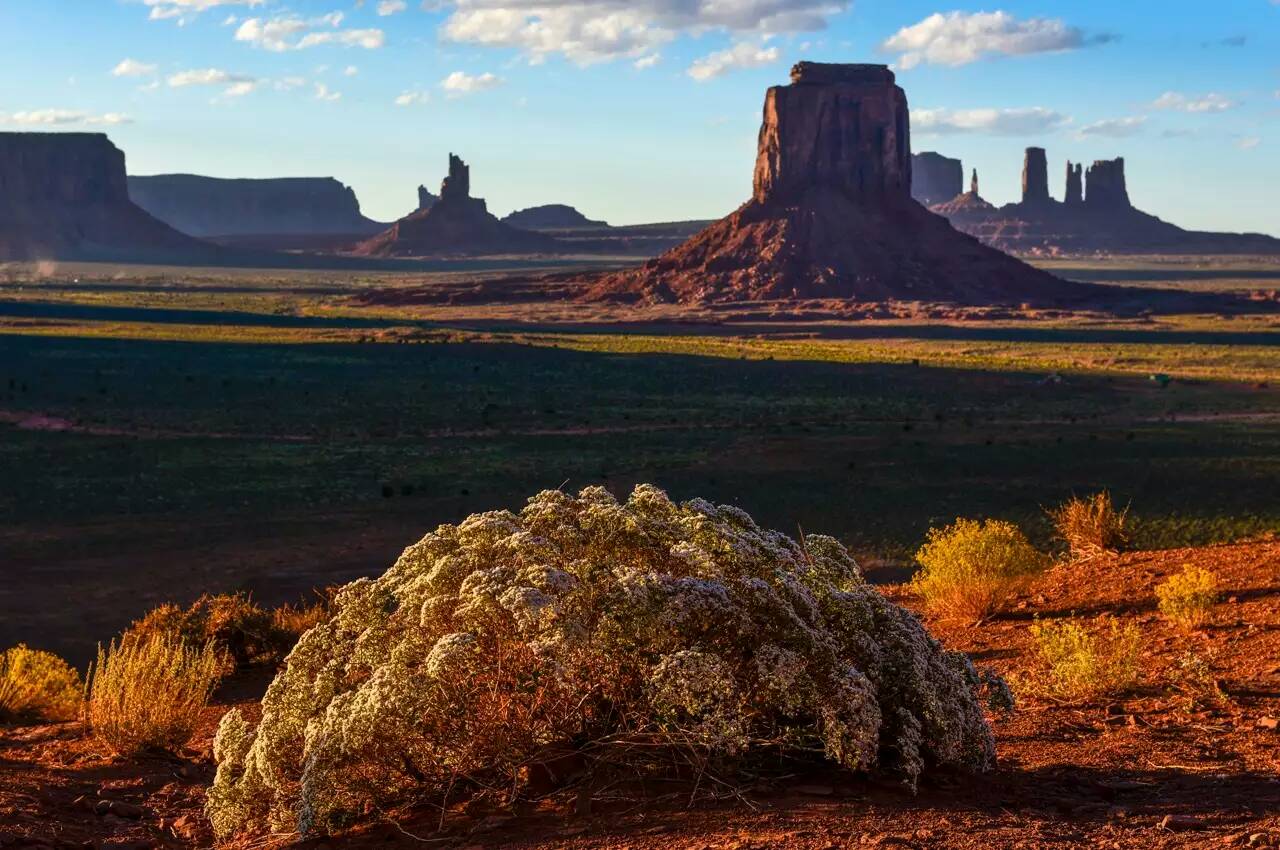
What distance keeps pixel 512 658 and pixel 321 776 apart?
116cm

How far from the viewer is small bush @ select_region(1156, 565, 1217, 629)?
12.2m

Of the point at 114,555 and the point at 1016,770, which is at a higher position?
the point at 1016,770

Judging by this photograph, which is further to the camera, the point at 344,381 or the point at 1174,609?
the point at 344,381

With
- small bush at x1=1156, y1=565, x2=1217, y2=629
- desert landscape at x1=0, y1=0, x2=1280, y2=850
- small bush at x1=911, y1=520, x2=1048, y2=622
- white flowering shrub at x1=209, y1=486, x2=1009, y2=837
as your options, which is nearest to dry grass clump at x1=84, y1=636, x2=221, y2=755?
desert landscape at x1=0, y1=0, x2=1280, y2=850

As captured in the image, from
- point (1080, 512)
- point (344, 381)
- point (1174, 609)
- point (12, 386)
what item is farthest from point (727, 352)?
point (1174, 609)

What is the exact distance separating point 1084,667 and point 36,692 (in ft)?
28.6

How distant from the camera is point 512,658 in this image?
7.35 metres

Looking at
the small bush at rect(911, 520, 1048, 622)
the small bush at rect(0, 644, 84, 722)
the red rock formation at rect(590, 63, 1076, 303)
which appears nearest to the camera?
the small bush at rect(0, 644, 84, 722)

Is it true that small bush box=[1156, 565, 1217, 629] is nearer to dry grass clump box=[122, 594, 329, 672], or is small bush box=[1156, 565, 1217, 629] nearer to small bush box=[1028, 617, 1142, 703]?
small bush box=[1028, 617, 1142, 703]

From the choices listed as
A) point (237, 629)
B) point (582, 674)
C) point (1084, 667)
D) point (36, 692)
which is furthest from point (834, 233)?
point (582, 674)

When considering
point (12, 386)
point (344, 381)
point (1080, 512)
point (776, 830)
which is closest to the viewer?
point (776, 830)

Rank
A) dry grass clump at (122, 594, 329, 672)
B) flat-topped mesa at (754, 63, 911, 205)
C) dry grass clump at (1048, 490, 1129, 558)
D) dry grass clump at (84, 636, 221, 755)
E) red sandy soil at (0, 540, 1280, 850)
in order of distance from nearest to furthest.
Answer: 1. red sandy soil at (0, 540, 1280, 850)
2. dry grass clump at (84, 636, 221, 755)
3. dry grass clump at (122, 594, 329, 672)
4. dry grass clump at (1048, 490, 1129, 558)
5. flat-topped mesa at (754, 63, 911, 205)

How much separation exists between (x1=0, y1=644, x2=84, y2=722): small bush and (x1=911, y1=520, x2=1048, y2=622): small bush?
8045mm

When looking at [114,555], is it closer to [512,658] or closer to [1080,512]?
[1080,512]
